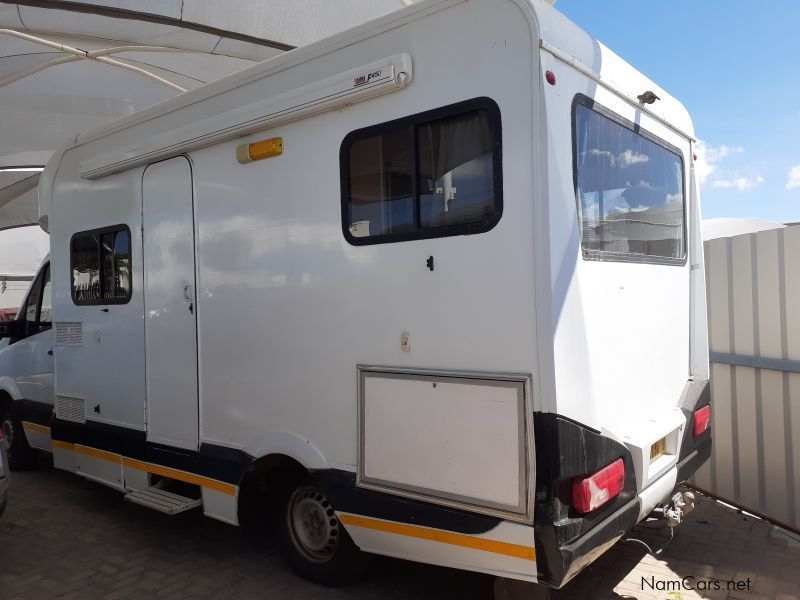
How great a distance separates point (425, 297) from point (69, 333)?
3.53 meters

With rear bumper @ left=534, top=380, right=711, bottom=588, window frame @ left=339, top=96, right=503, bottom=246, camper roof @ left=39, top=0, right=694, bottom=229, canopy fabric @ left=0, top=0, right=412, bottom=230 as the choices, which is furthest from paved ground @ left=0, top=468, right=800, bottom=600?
canopy fabric @ left=0, top=0, right=412, bottom=230

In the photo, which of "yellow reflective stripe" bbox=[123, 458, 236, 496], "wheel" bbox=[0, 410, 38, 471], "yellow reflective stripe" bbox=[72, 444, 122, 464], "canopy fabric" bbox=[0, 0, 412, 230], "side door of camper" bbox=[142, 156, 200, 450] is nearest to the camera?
"yellow reflective stripe" bbox=[123, 458, 236, 496]

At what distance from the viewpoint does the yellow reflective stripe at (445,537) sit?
271cm

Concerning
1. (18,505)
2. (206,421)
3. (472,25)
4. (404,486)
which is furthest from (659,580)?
(18,505)

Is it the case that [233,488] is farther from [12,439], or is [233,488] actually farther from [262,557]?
[12,439]

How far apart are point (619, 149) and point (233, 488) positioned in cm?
280

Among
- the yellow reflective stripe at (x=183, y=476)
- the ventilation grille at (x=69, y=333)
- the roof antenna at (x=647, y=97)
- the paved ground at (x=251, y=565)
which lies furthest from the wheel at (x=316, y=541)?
the roof antenna at (x=647, y=97)

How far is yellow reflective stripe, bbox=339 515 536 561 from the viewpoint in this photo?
2705 mm

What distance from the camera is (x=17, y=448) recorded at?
6.39m

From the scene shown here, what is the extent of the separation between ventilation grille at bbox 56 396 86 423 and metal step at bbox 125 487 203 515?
0.92 m

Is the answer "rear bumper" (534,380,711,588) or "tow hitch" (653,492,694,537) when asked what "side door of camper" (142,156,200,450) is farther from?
"tow hitch" (653,492,694,537)

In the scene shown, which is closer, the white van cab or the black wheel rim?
the black wheel rim

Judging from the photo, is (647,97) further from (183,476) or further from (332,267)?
(183,476)

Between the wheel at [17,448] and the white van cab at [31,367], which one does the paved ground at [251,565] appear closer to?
the white van cab at [31,367]
